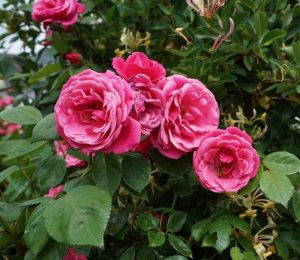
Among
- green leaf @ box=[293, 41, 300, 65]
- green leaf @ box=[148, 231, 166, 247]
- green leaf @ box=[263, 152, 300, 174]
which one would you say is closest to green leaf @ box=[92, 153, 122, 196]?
green leaf @ box=[148, 231, 166, 247]

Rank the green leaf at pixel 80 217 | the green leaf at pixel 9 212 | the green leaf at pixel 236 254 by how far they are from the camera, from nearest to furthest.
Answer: the green leaf at pixel 80 217, the green leaf at pixel 236 254, the green leaf at pixel 9 212

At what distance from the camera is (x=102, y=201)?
0.62 m

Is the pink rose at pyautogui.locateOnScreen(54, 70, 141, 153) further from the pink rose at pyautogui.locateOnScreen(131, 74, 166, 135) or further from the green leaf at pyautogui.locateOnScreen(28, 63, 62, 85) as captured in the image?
the green leaf at pyautogui.locateOnScreen(28, 63, 62, 85)

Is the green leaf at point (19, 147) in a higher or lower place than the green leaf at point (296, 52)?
lower

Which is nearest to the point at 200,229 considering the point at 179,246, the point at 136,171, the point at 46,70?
the point at 179,246

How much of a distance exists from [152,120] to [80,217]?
0.16 metres

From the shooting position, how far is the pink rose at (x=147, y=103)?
0.66m

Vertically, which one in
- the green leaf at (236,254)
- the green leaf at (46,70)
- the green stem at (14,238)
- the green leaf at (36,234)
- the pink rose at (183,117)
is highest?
the pink rose at (183,117)

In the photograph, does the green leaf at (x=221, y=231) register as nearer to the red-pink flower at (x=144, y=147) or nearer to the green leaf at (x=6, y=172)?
the red-pink flower at (x=144, y=147)

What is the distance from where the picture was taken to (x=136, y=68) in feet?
2.26

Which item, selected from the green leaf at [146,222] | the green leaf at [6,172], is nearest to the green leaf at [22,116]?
the green leaf at [6,172]

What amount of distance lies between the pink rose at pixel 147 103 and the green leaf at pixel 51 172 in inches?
8.2

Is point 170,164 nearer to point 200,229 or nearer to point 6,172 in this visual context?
point 200,229

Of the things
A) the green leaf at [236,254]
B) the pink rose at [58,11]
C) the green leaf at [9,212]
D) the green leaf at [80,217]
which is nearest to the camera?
the green leaf at [80,217]
